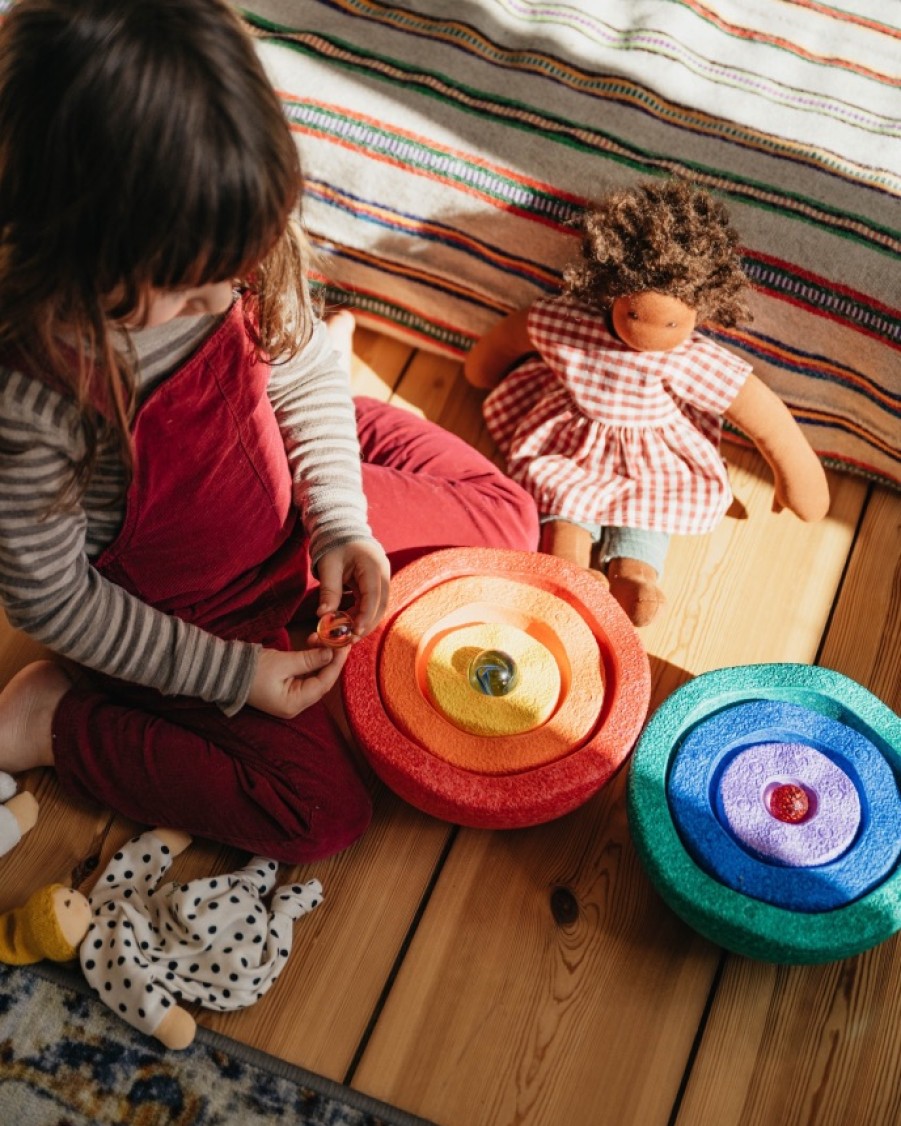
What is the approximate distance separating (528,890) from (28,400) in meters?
0.57

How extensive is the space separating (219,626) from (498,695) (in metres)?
0.25

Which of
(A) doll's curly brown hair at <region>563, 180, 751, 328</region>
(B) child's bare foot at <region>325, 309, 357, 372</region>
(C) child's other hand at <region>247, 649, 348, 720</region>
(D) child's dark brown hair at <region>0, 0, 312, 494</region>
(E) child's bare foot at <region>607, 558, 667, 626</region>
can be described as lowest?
(E) child's bare foot at <region>607, 558, 667, 626</region>

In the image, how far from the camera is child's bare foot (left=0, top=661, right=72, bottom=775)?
3.10 feet

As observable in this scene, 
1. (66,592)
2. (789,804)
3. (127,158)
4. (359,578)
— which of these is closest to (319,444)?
(359,578)

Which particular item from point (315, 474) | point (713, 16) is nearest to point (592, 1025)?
point (315, 474)

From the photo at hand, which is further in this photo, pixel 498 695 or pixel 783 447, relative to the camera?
pixel 783 447

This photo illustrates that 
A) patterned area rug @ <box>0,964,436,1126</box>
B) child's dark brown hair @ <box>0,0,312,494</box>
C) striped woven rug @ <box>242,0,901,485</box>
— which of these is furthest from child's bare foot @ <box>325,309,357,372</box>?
patterned area rug @ <box>0,964,436,1126</box>

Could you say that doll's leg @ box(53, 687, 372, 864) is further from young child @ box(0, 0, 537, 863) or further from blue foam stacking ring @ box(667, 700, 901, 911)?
blue foam stacking ring @ box(667, 700, 901, 911)

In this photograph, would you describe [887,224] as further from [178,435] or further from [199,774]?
[199,774]

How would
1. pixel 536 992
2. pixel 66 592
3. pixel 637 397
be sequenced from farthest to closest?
pixel 637 397
pixel 536 992
pixel 66 592

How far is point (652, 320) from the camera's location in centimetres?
99

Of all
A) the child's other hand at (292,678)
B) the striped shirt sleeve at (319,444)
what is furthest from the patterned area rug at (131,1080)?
the striped shirt sleeve at (319,444)

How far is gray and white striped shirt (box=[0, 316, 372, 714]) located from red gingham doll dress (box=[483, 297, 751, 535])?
0.23m

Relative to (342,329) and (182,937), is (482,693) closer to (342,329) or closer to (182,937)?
(182,937)
